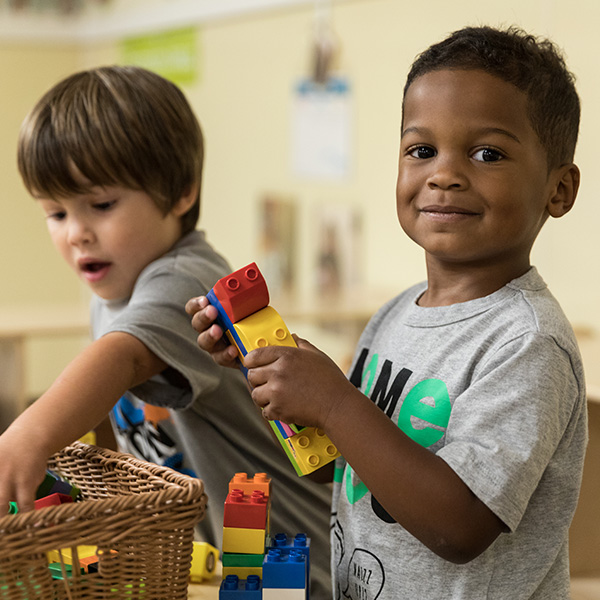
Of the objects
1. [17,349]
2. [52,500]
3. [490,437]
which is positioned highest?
[490,437]

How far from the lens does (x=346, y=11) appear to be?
7.88ft

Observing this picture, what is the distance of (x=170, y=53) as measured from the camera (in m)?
3.21

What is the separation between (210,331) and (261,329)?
2.1 inches

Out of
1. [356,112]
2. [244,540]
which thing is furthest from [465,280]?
[356,112]

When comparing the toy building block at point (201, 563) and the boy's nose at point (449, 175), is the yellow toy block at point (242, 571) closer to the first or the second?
the toy building block at point (201, 563)

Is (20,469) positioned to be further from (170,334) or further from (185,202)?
(185,202)

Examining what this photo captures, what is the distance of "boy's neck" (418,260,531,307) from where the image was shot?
29.1 inches

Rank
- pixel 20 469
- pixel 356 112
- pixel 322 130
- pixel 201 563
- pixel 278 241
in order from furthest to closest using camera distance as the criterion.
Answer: pixel 278 241
pixel 322 130
pixel 356 112
pixel 201 563
pixel 20 469

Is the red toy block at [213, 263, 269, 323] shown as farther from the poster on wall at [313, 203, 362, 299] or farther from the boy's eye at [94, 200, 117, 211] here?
the poster on wall at [313, 203, 362, 299]

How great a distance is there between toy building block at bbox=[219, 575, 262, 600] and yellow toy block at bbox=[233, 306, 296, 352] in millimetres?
176

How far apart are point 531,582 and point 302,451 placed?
0.70 ft

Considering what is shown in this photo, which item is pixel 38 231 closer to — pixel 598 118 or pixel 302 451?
pixel 598 118

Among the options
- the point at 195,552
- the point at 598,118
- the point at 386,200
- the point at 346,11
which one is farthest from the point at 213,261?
the point at 346,11

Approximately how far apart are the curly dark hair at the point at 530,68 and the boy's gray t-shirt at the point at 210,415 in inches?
14.5
